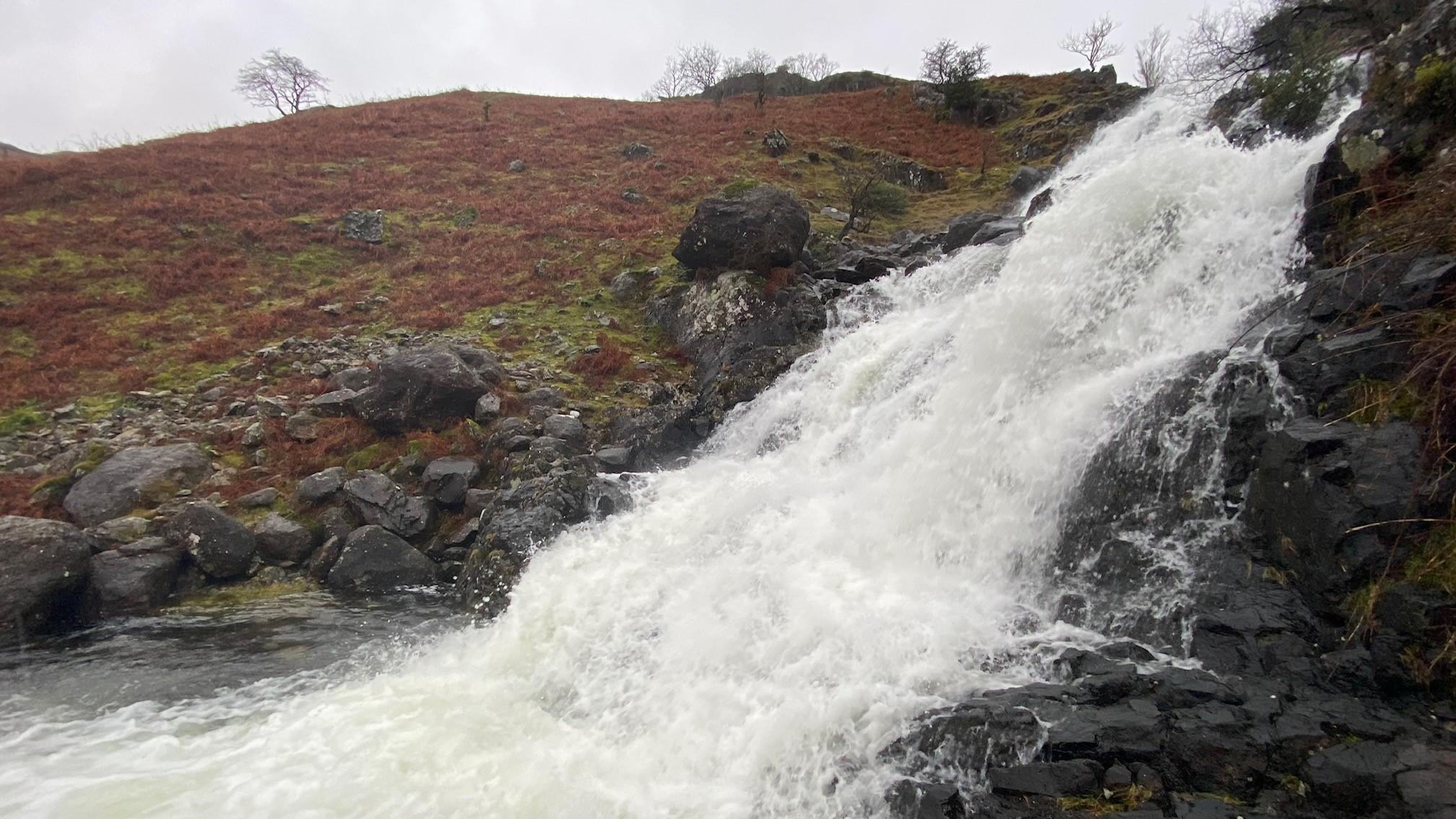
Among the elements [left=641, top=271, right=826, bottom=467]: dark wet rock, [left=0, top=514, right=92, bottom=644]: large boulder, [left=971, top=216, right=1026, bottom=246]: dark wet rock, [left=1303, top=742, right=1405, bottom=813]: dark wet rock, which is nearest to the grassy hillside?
[left=641, top=271, right=826, bottom=467]: dark wet rock

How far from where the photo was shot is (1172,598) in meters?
6.05

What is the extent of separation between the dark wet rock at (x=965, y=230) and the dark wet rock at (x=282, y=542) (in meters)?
15.4

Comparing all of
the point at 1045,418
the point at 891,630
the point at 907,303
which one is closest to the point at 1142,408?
the point at 1045,418

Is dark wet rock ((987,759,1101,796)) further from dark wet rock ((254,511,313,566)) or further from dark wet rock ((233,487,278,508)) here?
dark wet rock ((233,487,278,508))

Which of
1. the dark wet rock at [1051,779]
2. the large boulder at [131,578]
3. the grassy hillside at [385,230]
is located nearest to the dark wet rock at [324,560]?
the large boulder at [131,578]

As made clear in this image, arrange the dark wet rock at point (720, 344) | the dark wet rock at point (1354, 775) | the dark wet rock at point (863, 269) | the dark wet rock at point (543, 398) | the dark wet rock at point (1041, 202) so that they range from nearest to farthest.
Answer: the dark wet rock at point (1354, 775), the dark wet rock at point (720, 344), the dark wet rock at point (543, 398), the dark wet rock at point (1041, 202), the dark wet rock at point (863, 269)

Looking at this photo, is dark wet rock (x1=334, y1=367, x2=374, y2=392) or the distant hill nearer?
dark wet rock (x1=334, y1=367, x2=374, y2=392)

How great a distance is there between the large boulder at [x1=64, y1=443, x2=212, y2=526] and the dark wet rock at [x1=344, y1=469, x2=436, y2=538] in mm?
2880

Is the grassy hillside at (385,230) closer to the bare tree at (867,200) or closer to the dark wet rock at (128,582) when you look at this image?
the bare tree at (867,200)

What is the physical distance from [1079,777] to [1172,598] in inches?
79.6

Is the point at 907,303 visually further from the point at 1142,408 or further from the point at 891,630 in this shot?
the point at 891,630

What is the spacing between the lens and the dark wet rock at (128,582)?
987cm

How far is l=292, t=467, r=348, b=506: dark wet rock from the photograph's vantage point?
12.0 m

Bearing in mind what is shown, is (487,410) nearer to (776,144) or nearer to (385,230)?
(385,230)
